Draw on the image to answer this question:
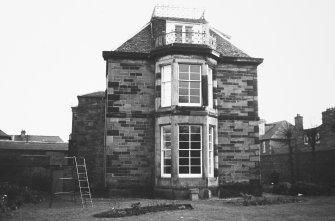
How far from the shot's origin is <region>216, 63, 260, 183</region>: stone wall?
58.5 ft

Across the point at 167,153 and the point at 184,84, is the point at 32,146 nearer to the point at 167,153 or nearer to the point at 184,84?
the point at 167,153

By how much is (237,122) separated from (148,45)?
20.6 ft

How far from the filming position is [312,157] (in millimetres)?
25750

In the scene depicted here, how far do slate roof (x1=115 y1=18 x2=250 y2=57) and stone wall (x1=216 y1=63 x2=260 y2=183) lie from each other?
1006mm

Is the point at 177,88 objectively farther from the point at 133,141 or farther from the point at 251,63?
the point at 251,63

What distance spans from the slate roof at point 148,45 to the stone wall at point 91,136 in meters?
4.40

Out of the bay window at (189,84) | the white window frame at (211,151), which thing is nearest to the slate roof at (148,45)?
the bay window at (189,84)

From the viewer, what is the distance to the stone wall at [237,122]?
58.5 feet

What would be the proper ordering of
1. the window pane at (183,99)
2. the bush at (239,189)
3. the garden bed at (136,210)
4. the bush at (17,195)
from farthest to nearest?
1. the bush at (239,189)
2. the window pane at (183,99)
3. the bush at (17,195)
4. the garden bed at (136,210)

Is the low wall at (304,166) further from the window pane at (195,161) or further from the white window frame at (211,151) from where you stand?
the window pane at (195,161)

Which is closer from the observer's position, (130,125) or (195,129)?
(195,129)

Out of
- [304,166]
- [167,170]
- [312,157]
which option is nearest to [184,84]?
[167,170]

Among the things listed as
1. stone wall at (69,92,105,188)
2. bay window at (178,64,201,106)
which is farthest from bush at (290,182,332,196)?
stone wall at (69,92,105,188)

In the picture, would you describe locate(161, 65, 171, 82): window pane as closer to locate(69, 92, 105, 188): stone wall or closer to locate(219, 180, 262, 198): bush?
locate(69, 92, 105, 188): stone wall
